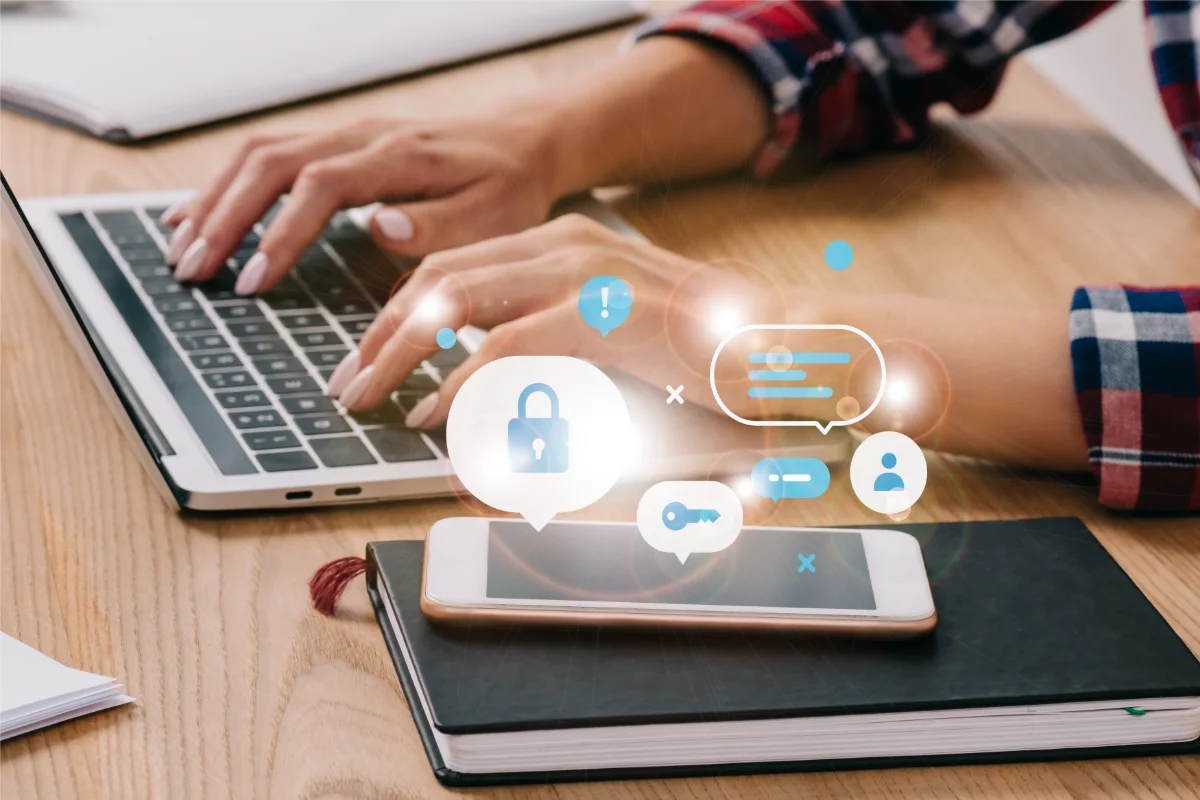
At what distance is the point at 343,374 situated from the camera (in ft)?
1.67

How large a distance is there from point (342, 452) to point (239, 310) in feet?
0.45

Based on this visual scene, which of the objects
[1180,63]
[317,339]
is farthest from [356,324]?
[1180,63]

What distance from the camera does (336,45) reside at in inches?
32.4

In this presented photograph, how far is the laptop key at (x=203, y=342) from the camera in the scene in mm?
535

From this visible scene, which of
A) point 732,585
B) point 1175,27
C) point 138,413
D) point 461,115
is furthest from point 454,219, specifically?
point 1175,27

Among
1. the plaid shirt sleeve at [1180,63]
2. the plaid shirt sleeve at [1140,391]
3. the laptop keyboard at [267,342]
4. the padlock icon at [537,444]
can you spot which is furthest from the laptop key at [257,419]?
the plaid shirt sleeve at [1180,63]

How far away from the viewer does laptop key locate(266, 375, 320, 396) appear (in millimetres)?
509

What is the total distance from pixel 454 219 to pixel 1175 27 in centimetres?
44

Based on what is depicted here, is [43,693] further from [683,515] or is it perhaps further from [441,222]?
[441,222]

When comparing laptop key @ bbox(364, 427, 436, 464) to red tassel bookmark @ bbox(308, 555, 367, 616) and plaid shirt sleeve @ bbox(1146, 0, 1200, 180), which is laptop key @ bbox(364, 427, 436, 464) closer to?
red tassel bookmark @ bbox(308, 555, 367, 616)

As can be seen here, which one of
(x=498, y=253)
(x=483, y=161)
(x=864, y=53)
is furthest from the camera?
(x=864, y=53)

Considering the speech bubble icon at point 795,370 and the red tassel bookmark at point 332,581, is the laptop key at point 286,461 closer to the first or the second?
the red tassel bookmark at point 332,581

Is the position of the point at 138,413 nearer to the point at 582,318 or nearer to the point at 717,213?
the point at 582,318

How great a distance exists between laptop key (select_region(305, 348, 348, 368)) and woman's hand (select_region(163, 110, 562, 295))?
70mm
